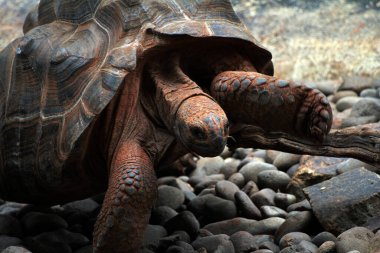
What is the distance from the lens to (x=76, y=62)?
3016mm

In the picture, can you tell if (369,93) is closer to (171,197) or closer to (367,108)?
(367,108)

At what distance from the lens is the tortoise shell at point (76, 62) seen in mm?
2826

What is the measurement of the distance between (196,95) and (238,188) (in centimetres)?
122

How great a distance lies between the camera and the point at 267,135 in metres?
2.89

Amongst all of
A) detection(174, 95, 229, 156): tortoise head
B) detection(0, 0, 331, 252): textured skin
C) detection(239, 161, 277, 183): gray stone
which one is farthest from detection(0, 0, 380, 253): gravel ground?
detection(174, 95, 229, 156): tortoise head

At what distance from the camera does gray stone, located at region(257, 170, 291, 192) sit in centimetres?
373

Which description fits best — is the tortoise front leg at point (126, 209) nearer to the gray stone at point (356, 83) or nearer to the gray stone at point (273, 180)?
the gray stone at point (273, 180)

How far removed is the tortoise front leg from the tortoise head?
272 millimetres

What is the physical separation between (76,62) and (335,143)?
1448mm

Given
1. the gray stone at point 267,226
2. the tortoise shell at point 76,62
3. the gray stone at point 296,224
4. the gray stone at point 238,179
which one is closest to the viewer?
the tortoise shell at point 76,62

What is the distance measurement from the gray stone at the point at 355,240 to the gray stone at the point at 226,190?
1028 millimetres

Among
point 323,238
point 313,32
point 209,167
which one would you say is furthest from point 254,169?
point 313,32

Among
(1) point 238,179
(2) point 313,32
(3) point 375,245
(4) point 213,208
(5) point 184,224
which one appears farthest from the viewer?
(2) point 313,32

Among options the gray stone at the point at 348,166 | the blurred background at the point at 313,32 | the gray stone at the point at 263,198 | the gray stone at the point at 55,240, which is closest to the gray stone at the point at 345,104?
the blurred background at the point at 313,32
